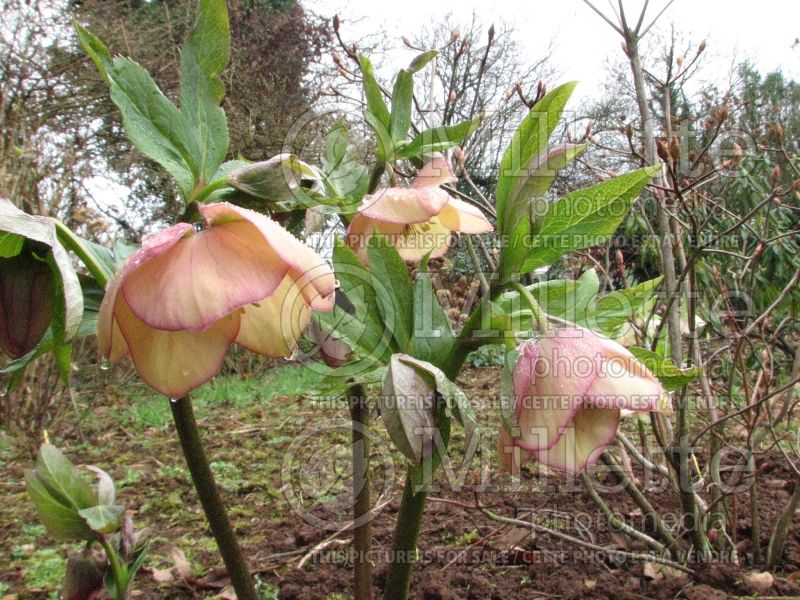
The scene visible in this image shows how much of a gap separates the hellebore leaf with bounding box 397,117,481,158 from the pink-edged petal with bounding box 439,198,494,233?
0.05 meters

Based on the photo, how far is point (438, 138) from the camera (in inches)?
23.0

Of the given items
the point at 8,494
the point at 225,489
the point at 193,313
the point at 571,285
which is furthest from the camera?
the point at 8,494

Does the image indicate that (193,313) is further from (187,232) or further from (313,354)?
(313,354)

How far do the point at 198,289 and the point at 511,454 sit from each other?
234mm

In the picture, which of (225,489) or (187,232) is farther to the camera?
(225,489)

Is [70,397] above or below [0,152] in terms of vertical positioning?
below

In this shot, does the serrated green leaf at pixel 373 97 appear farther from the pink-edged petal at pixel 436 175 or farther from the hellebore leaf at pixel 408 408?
the hellebore leaf at pixel 408 408

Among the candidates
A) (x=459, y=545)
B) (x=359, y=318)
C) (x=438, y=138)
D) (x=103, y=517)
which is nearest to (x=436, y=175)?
(x=438, y=138)

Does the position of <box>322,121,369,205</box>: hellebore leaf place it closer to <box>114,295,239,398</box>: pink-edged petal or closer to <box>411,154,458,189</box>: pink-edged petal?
<box>411,154,458,189</box>: pink-edged petal

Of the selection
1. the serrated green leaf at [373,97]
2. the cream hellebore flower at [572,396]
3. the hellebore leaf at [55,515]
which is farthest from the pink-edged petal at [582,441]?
the hellebore leaf at [55,515]

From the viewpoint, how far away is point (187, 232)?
41cm

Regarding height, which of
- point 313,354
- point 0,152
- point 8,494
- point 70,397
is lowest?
point 8,494

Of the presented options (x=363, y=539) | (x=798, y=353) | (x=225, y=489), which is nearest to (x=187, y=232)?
(x=363, y=539)

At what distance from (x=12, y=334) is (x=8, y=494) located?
5.19ft
